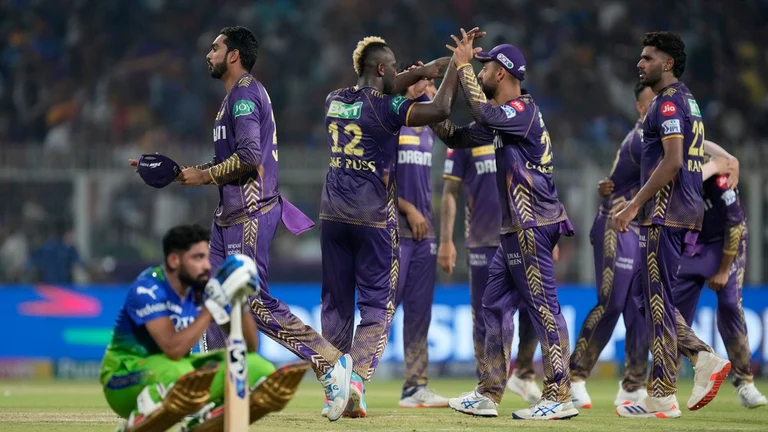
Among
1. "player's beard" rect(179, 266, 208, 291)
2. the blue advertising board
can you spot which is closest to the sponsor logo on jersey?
"player's beard" rect(179, 266, 208, 291)

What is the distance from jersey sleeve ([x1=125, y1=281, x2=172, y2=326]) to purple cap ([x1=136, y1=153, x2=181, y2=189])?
1803 mm

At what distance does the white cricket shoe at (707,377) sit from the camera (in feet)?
28.8

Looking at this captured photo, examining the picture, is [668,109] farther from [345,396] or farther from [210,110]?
[210,110]

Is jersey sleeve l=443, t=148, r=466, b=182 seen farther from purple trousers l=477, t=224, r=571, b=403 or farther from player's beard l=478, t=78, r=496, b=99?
purple trousers l=477, t=224, r=571, b=403

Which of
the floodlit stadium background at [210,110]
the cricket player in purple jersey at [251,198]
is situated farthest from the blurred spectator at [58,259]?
the cricket player in purple jersey at [251,198]

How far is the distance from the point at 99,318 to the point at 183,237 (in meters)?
9.48

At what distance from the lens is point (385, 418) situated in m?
8.38

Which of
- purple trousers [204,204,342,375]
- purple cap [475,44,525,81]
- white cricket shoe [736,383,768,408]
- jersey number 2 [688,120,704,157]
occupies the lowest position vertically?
white cricket shoe [736,383,768,408]

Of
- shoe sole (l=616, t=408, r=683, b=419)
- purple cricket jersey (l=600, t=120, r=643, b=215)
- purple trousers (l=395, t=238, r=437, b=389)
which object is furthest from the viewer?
purple trousers (l=395, t=238, r=437, b=389)

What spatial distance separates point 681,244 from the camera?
8.68 m

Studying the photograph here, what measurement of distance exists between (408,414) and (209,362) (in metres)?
2.96

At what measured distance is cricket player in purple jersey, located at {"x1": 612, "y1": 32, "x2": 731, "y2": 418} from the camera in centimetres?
848

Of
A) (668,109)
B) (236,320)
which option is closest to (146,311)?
(236,320)

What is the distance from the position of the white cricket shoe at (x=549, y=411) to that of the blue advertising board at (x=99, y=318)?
6661 millimetres
